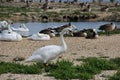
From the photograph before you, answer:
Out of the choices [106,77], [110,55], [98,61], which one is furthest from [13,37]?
[106,77]

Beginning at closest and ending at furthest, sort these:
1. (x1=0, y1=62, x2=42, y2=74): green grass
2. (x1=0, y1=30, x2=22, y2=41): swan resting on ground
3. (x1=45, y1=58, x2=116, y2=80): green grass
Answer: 1. (x1=45, y1=58, x2=116, y2=80): green grass
2. (x1=0, y1=62, x2=42, y2=74): green grass
3. (x1=0, y1=30, x2=22, y2=41): swan resting on ground

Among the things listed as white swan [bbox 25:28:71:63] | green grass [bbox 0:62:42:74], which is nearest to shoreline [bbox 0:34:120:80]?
green grass [bbox 0:62:42:74]

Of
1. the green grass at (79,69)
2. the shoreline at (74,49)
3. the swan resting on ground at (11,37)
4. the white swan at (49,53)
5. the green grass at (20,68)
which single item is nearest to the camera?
the green grass at (79,69)

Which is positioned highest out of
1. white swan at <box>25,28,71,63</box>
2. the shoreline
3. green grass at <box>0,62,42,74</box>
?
white swan at <box>25,28,71,63</box>

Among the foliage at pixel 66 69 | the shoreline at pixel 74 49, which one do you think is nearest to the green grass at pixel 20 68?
the foliage at pixel 66 69

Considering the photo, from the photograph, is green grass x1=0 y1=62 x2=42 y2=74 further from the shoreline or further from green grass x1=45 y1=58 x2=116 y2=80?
green grass x1=45 y1=58 x2=116 y2=80

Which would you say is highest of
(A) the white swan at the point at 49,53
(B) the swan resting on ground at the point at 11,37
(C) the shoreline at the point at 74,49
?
(A) the white swan at the point at 49,53

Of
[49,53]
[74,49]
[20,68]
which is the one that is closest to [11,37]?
[74,49]

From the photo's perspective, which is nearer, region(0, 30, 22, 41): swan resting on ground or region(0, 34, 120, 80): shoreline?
region(0, 34, 120, 80): shoreline

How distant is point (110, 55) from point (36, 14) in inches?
1285

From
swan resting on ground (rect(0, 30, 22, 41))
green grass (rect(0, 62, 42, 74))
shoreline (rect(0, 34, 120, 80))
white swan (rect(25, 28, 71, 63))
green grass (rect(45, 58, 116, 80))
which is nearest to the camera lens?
green grass (rect(45, 58, 116, 80))

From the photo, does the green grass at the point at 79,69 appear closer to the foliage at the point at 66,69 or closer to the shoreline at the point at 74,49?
the foliage at the point at 66,69

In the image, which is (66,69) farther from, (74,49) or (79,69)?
(74,49)

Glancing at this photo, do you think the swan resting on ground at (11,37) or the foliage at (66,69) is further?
the swan resting on ground at (11,37)
